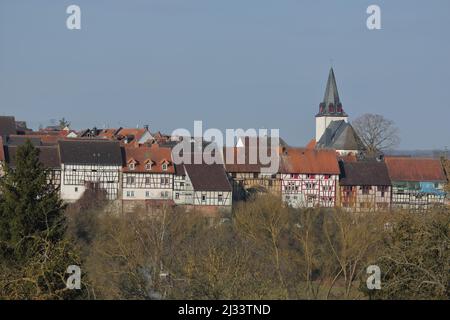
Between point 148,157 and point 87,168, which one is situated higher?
point 148,157

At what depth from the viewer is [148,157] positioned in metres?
54.6

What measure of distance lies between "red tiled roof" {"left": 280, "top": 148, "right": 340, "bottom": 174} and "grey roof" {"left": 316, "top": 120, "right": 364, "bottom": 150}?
1625 centimetres

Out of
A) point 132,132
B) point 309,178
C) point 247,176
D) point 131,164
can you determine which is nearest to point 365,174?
point 309,178

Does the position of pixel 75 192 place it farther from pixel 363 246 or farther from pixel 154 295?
pixel 154 295

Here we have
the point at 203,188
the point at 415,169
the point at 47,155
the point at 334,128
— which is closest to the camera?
the point at 203,188

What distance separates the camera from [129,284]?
16.0 meters

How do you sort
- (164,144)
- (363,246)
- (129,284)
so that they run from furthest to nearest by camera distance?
(164,144), (363,246), (129,284)

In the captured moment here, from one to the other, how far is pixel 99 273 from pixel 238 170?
107ft

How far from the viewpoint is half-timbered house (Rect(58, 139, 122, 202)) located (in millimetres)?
53000

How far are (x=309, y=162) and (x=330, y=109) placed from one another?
35.0m

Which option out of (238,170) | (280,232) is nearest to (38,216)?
(280,232)

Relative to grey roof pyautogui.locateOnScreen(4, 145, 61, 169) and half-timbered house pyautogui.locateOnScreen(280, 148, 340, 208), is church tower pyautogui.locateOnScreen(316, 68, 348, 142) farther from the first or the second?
grey roof pyautogui.locateOnScreen(4, 145, 61, 169)

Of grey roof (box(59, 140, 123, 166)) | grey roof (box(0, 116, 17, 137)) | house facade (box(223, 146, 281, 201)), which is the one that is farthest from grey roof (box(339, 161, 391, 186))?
grey roof (box(0, 116, 17, 137))

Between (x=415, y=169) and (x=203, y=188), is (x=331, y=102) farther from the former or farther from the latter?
(x=203, y=188)
